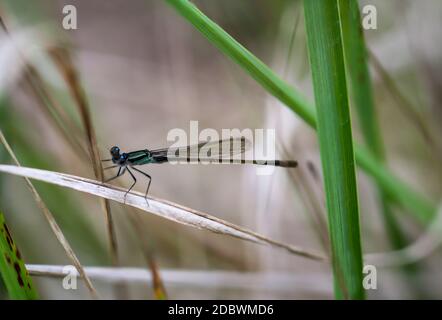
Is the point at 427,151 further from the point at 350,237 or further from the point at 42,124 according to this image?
the point at 42,124

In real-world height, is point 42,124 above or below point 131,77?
below

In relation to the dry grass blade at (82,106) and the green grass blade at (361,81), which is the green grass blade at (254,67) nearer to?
the green grass blade at (361,81)

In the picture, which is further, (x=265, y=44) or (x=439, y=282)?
(x=265, y=44)

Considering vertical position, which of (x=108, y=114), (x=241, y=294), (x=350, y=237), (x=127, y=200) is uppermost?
(x=108, y=114)

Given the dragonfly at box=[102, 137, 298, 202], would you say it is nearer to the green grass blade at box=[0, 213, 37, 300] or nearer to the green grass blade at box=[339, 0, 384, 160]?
the green grass blade at box=[339, 0, 384, 160]

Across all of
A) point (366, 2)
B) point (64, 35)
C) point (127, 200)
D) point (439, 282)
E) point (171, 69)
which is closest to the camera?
point (127, 200)

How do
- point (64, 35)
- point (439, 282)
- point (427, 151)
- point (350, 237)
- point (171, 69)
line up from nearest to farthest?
1. point (350, 237)
2. point (64, 35)
3. point (439, 282)
4. point (427, 151)
5. point (171, 69)

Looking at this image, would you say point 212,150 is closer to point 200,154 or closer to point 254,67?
point 200,154

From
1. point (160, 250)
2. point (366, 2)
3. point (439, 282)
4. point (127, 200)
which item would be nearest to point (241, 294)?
point (160, 250)
